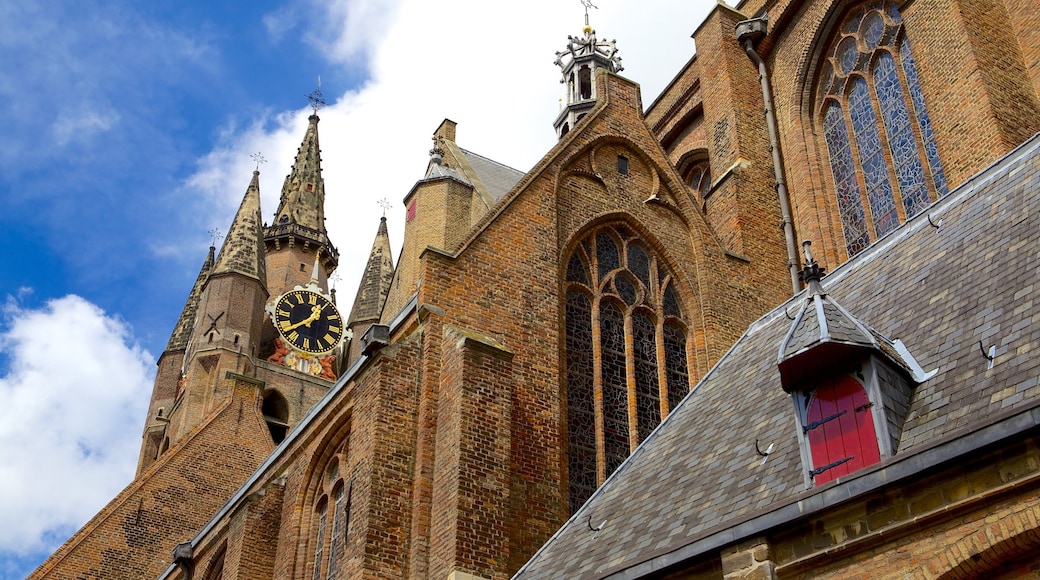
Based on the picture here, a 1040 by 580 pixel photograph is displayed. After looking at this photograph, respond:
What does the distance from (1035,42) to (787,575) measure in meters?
11.8

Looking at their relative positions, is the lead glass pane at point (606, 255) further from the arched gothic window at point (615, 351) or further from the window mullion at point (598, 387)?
the window mullion at point (598, 387)

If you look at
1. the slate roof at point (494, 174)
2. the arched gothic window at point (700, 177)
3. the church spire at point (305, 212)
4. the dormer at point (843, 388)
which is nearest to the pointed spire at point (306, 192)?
the church spire at point (305, 212)

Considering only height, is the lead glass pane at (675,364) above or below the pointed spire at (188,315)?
below

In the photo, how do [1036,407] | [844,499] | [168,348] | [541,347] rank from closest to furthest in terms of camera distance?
[1036,407], [844,499], [541,347], [168,348]

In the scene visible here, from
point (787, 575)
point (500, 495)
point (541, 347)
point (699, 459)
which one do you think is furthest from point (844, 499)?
point (541, 347)

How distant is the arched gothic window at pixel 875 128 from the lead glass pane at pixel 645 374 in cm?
405

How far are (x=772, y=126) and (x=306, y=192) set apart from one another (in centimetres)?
3778

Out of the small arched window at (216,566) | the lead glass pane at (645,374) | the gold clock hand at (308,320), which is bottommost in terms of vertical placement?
the small arched window at (216,566)

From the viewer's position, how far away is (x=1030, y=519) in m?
6.98

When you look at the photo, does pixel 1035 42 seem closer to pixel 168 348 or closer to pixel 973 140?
pixel 973 140

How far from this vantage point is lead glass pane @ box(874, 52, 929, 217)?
17516 mm

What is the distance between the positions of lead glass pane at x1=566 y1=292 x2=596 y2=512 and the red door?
20.7ft

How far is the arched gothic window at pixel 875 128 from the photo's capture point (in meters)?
17.7

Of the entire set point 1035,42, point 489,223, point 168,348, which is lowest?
point 489,223
